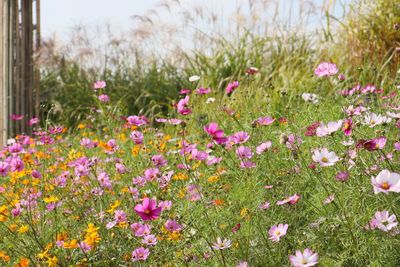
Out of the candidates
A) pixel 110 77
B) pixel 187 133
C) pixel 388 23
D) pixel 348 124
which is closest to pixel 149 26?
pixel 110 77

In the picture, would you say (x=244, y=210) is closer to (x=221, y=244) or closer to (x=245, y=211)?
(x=245, y=211)

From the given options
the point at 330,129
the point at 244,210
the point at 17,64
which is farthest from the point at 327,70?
the point at 17,64

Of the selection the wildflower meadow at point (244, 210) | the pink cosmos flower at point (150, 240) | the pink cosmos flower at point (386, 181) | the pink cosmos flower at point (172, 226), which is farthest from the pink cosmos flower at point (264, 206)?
the pink cosmos flower at point (386, 181)

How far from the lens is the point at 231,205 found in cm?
259

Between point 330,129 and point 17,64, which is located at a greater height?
point 330,129

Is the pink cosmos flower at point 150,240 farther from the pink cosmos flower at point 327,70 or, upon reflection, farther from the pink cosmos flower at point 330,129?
the pink cosmos flower at point 327,70

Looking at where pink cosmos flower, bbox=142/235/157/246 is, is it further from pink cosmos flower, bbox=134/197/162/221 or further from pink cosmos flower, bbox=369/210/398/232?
pink cosmos flower, bbox=369/210/398/232

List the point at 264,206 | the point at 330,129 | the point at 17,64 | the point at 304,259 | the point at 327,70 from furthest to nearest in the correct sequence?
the point at 17,64
the point at 327,70
the point at 264,206
the point at 330,129
the point at 304,259

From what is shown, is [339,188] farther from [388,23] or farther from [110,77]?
[110,77]

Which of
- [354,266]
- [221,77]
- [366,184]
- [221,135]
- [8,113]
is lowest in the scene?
[8,113]

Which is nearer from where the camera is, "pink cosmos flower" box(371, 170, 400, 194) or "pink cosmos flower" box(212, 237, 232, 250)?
"pink cosmos flower" box(371, 170, 400, 194)

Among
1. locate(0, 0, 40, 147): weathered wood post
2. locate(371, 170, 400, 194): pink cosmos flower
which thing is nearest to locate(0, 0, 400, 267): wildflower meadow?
locate(371, 170, 400, 194): pink cosmos flower

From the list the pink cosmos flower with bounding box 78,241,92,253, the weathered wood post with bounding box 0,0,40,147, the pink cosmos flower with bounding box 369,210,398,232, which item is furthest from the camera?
the weathered wood post with bounding box 0,0,40,147

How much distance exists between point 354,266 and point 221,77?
4980mm
